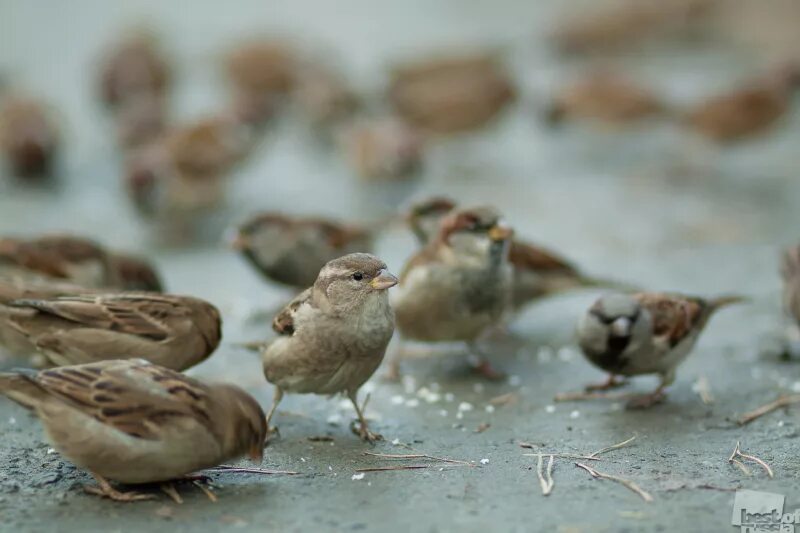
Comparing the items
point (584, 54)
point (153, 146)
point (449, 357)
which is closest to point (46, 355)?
point (449, 357)

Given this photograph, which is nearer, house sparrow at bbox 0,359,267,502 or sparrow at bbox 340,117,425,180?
house sparrow at bbox 0,359,267,502

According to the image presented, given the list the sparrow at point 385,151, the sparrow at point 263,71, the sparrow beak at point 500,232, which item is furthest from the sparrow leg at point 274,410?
the sparrow at point 263,71

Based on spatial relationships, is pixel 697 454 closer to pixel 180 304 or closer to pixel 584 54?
pixel 180 304

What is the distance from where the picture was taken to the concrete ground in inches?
168

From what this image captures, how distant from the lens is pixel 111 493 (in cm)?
432

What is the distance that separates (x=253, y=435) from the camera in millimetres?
4375

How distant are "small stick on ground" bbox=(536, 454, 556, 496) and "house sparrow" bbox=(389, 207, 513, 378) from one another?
1.48 m

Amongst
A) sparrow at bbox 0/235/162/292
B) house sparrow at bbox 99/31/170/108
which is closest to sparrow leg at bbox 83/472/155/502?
sparrow at bbox 0/235/162/292

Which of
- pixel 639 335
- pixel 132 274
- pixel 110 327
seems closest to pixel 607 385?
pixel 639 335

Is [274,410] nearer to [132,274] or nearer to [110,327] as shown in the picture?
[110,327]

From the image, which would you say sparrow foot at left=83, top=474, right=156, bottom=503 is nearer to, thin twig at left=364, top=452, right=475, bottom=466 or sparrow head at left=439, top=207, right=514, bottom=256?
thin twig at left=364, top=452, right=475, bottom=466

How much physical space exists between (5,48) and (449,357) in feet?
36.1

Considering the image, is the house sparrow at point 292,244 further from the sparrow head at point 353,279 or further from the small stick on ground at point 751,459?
the small stick on ground at point 751,459

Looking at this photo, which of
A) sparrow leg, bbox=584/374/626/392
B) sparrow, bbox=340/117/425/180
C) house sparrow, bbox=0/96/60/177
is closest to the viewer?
sparrow leg, bbox=584/374/626/392
